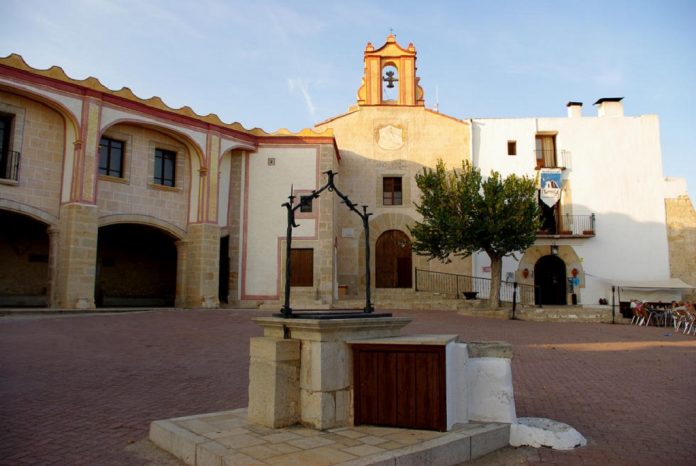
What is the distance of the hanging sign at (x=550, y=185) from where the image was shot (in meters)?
24.0

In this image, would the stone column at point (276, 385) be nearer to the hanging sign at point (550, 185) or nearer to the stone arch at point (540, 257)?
the stone arch at point (540, 257)

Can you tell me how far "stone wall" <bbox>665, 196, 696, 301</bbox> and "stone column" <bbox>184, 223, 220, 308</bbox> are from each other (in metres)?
19.9

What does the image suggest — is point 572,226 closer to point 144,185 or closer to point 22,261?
point 144,185

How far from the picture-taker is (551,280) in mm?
23984

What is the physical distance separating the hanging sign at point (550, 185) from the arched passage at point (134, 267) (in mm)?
16527

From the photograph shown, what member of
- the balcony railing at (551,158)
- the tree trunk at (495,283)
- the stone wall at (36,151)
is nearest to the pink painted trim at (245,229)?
the stone wall at (36,151)

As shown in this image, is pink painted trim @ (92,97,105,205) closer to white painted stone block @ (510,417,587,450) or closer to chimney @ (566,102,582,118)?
white painted stone block @ (510,417,587,450)

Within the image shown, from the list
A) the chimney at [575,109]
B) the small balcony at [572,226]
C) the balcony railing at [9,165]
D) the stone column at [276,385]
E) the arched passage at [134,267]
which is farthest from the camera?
the chimney at [575,109]

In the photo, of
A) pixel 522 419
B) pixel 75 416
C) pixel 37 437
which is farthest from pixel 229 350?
pixel 522 419

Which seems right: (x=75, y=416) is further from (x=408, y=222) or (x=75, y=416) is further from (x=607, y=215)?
(x=607, y=215)

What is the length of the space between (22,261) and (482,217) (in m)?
17.0

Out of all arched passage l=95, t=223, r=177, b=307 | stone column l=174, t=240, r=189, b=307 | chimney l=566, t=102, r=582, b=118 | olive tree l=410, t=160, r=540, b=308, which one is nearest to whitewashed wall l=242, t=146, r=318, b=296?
stone column l=174, t=240, r=189, b=307

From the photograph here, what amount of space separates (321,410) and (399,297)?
59.6 ft

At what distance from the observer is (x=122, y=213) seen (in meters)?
18.1
